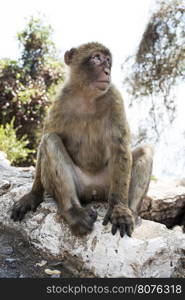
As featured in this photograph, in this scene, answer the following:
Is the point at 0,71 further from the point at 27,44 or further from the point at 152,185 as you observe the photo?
the point at 152,185

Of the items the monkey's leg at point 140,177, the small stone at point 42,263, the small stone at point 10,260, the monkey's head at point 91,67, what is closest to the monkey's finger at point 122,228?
the monkey's leg at point 140,177

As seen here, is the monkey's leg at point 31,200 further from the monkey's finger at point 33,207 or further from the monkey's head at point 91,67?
the monkey's head at point 91,67

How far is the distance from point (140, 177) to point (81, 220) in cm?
88

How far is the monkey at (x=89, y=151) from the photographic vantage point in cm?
376

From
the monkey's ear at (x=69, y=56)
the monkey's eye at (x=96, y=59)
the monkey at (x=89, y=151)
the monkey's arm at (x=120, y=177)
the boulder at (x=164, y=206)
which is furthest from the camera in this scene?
the boulder at (x=164, y=206)

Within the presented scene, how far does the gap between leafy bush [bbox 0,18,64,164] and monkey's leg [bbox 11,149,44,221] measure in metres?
7.57

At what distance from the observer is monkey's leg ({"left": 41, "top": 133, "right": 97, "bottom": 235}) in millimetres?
3529

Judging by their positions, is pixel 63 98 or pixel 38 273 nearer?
pixel 38 273

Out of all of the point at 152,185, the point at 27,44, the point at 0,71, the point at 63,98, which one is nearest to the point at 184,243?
the point at 63,98

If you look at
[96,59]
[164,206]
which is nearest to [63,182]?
[96,59]

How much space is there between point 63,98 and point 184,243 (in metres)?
2.11

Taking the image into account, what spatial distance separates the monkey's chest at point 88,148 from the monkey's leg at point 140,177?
Result: 0.36m

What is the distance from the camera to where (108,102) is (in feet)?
13.4

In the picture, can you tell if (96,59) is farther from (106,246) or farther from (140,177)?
(106,246)
